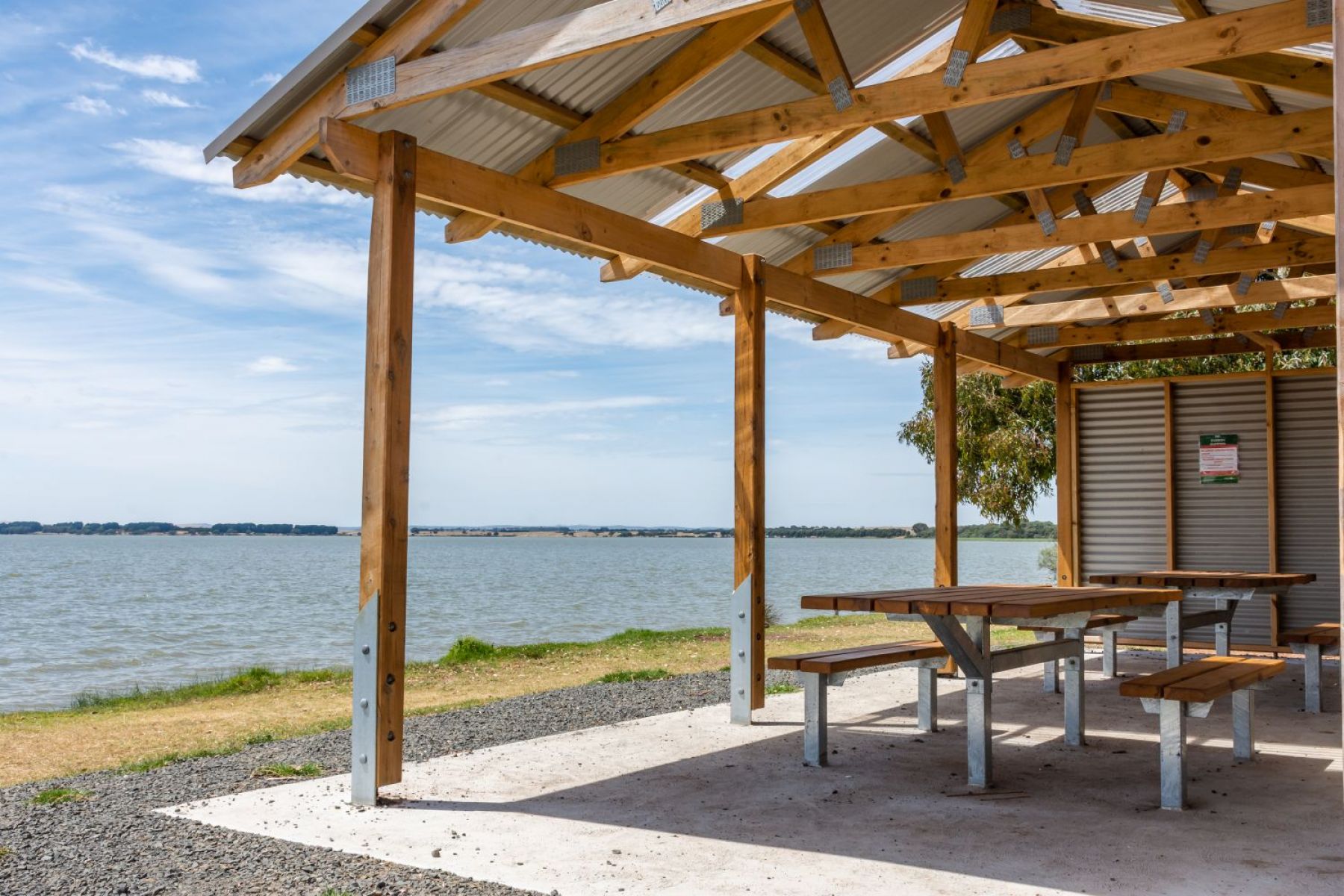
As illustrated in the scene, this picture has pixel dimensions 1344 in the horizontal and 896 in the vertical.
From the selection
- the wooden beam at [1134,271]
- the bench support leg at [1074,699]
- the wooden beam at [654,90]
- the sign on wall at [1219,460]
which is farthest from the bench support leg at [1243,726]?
the sign on wall at [1219,460]

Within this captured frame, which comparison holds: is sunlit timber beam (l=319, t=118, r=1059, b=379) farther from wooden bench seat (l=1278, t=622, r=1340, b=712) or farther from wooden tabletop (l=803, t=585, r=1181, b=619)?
wooden bench seat (l=1278, t=622, r=1340, b=712)

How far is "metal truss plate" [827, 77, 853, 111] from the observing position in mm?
4797

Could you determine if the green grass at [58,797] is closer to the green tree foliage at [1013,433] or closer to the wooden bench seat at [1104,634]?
the wooden bench seat at [1104,634]

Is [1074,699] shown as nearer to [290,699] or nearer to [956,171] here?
[956,171]

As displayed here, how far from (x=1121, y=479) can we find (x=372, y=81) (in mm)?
8648

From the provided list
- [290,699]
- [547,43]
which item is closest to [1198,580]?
[547,43]

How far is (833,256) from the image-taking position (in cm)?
745

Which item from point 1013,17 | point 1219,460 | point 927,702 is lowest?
point 927,702

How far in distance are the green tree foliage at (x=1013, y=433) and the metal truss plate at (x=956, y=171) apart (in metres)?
11.6

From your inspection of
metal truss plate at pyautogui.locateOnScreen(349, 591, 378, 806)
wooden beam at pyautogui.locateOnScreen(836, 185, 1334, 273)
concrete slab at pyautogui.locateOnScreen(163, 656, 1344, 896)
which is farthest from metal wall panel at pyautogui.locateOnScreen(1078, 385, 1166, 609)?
metal truss plate at pyautogui.locateOnScreen(349, 591, 378, 806)

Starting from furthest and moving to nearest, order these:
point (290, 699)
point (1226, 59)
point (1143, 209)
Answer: point (290, 699)
point (1143, 209)
point (1226, 59)

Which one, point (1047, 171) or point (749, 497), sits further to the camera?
point (749, 497)

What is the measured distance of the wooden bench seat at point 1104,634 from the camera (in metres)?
6.56

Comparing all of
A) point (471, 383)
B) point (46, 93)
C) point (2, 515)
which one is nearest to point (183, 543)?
point (2, 515)
